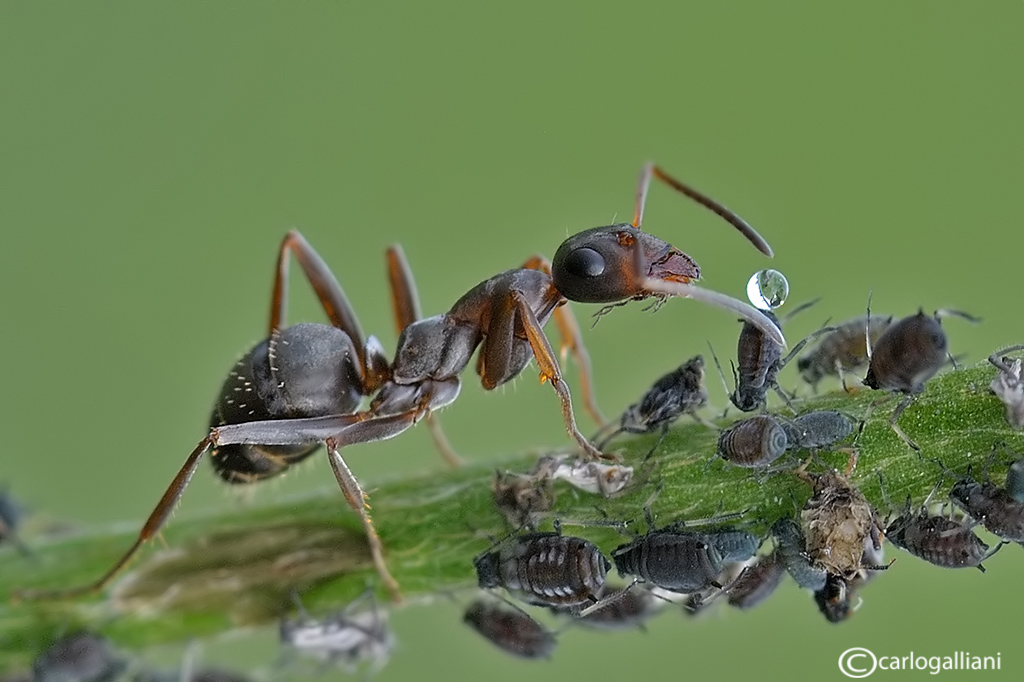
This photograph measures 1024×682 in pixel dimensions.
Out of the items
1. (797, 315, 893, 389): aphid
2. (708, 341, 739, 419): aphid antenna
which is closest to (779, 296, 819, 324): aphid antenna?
(797, 315, 893, 389): aphid

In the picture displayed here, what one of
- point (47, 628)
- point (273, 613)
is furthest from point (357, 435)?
point (47, 628)

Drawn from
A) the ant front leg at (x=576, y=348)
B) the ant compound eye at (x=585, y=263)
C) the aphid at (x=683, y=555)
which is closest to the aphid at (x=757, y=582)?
the aphid at (x=683, y=555)

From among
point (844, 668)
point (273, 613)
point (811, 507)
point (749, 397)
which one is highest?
point (749, 397)

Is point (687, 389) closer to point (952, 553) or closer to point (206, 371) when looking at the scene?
point (952, 553)

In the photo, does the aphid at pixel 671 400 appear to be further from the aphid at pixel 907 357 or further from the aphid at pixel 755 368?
the aphid at pixel 907 357

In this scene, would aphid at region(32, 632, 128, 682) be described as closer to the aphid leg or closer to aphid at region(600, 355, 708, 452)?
aphid at region(600, 355, 708, 452)

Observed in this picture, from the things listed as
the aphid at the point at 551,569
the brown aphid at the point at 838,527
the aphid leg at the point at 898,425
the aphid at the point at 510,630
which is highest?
the aphid leg at the point at 898,425

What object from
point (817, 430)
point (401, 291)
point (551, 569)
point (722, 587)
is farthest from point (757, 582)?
point (401, 291)
